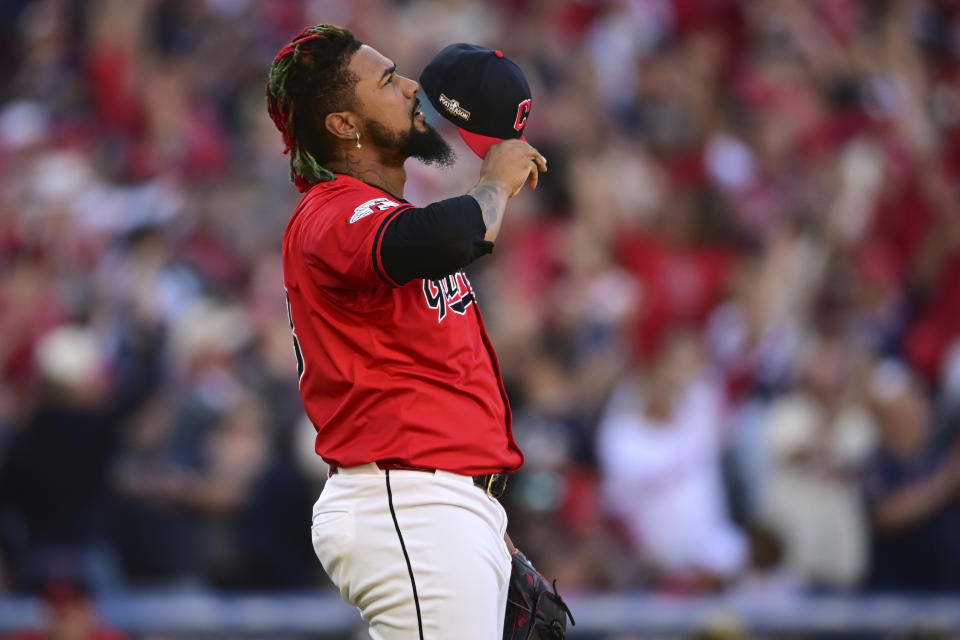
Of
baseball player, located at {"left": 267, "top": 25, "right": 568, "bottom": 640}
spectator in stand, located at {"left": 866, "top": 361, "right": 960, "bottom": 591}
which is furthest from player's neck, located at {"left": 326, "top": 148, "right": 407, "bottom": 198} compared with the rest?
spectator in stand, located at {"left": 866, "top": 361, "right": 960, "bottom": 591}

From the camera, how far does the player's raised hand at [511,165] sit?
3234 millimetres

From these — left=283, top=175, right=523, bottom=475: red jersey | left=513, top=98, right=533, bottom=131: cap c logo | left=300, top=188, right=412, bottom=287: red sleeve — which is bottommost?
left=283, top=175, right=523, bottom=475: red jersey

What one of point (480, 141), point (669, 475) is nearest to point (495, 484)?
point (480, 141)

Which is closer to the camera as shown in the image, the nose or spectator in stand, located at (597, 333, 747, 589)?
the nose

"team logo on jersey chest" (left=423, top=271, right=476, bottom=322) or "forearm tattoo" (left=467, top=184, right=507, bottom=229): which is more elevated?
"forearm tattoo" (left=467, top=184, right=507, bottom=229)

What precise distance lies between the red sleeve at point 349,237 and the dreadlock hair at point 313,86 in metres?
0.23

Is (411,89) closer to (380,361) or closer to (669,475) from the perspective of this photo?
(380,361)

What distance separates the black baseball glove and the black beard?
1.02m

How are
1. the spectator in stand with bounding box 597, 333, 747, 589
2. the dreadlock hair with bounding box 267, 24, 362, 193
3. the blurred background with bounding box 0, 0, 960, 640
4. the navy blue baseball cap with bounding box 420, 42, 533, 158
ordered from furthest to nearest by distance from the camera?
the spectator in stand with bounding box 597, 333, 747, 589 → the blurred background with bounding box 0, 0, 960, 640 → the dreadlock hair with bounding box 267, 24, 362, 193 → the navy blue baseball cap with bounding box 420, 42, 533, 158

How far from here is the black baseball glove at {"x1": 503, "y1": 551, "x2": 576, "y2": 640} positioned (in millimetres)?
3441

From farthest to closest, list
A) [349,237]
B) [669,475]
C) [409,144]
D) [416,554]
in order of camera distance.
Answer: [669,475] → [409,144] → [416,554] → [349,237]

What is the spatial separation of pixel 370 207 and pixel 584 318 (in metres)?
4.68

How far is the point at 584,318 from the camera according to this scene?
7.75 metres

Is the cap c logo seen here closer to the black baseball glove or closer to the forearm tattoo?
the forearm tattoo
